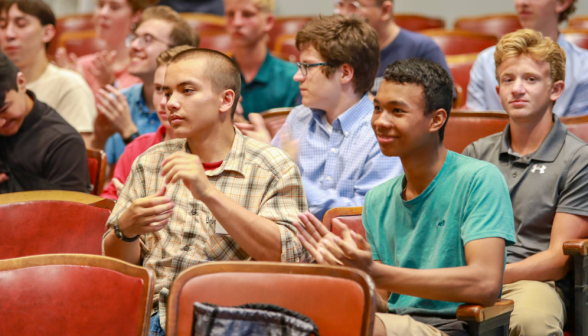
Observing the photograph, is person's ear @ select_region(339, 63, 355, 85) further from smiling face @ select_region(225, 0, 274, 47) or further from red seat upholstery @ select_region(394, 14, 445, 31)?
red seat upholstery @ select_region(394, 14, 445, 31)

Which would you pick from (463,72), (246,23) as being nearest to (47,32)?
(246,23)

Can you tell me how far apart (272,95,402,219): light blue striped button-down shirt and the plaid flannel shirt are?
1.36 feet

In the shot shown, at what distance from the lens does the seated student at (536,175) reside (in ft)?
6.95

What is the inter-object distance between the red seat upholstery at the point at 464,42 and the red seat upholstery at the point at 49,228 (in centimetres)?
310

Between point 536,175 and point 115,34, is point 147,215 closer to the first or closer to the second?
point 536,175

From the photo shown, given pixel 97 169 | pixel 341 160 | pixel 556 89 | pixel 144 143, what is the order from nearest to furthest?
pixel 556 89
pixel 341 160
pixel 144 143
pixel 97 169

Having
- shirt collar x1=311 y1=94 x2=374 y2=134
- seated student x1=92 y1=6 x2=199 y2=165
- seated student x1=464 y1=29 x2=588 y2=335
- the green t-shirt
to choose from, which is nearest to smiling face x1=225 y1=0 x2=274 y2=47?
the green t-shirt

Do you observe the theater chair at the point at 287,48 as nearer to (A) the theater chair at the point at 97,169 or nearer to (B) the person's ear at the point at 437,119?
(A) the theater chair at the point at 97,169

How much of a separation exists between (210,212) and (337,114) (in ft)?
2.72

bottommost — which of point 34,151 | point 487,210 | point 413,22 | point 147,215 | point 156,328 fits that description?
point 156,328

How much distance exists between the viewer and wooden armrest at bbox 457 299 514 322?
5.22 ft

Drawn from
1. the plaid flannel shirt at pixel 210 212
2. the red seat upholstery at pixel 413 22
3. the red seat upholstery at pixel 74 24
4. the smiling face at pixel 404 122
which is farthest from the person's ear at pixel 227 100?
the red seat upholstery at pixel 74 24

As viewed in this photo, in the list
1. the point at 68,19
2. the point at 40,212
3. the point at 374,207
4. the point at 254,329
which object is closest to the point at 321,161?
the point at 374,207

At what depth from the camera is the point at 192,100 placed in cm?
203
